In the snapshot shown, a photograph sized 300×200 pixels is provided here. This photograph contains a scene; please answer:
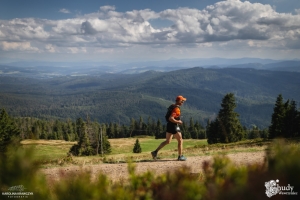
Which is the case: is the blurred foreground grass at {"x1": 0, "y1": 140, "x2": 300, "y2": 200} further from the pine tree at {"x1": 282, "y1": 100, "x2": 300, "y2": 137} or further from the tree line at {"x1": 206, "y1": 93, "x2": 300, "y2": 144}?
the pine tree at {"x1": 282, "y1": 100, "x2": 300, "y2": 137}

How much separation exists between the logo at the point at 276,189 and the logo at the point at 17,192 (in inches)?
87.9

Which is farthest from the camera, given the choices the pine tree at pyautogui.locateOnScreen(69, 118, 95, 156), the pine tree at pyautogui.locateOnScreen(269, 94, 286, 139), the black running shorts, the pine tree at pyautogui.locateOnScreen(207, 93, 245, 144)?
the pine tree at pyautogui.locateOnScreen(69, 118, 95, 156)

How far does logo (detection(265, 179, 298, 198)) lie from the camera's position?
2.37m

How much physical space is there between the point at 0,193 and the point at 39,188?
1.20 feet

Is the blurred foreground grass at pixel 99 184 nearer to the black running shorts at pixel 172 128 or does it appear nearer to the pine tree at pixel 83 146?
the black running shorts at pixel 172 128

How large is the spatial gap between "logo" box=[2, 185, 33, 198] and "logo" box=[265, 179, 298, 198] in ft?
7.32

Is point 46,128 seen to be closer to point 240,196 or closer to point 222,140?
point 222,140

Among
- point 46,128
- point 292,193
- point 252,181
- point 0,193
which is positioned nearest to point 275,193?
point 252,181

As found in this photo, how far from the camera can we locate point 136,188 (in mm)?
3146

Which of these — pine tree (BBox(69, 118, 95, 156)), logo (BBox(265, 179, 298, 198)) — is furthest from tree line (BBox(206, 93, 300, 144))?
logo (BBox(265, 179, 298, 198))

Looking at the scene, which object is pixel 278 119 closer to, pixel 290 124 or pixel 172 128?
pixel 290 124

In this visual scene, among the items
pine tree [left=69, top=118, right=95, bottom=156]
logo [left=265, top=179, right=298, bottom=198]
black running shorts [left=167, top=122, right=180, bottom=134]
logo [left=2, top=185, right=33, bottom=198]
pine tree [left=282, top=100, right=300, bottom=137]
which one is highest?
logo [left=2, top=185, right=33, bottom=198]

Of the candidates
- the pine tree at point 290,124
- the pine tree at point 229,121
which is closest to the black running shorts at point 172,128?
the pine tree at point 229,121

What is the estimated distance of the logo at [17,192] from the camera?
94.8 inches
